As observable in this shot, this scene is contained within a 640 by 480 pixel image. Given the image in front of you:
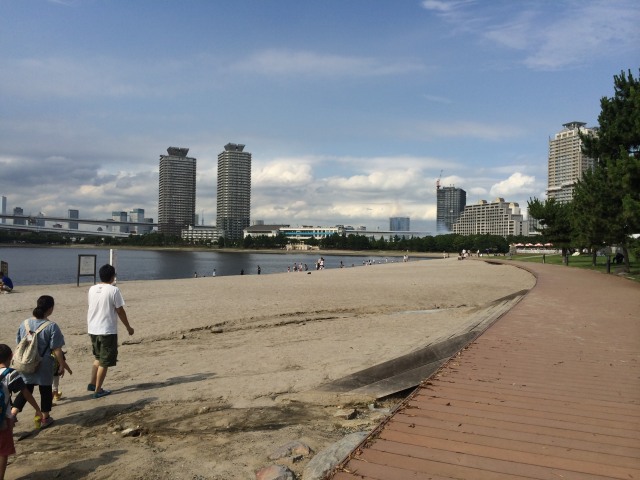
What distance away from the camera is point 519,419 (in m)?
4.11

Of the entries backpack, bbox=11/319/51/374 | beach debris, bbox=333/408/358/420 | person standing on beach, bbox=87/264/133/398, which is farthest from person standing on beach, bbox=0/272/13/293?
beach debris, bbox=333/408/358/420

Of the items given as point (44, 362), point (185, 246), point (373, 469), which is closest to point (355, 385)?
point (373, 469)

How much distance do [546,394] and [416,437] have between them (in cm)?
191

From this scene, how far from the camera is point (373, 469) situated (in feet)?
10.5

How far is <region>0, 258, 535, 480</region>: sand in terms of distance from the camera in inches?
172

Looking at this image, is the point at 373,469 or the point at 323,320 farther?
the point at 323,320

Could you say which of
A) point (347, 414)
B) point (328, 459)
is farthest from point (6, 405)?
point (347, 414)

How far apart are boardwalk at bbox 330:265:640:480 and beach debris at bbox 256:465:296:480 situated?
Result: 658 mm

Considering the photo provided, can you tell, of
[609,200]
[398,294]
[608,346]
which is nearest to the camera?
[608,346]

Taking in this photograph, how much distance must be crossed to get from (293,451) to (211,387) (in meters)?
2.83

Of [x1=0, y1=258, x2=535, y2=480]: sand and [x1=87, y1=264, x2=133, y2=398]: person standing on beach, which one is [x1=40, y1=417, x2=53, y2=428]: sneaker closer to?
[x1=0, y1=258, x2=535, y2=480]: sand

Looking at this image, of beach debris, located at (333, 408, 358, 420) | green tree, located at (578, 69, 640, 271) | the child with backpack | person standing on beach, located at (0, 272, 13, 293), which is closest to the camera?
the child with backpack

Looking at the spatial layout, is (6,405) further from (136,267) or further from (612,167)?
(136,267)

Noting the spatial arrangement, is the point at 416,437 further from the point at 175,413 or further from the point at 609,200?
the point at 609,200
